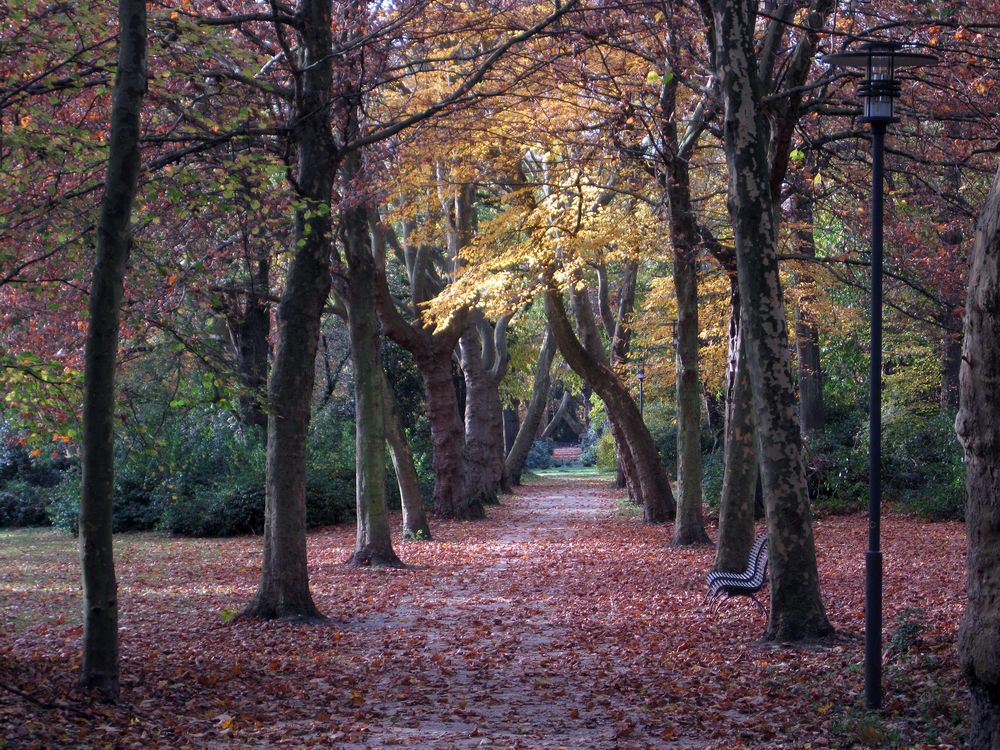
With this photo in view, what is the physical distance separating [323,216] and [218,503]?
46.9 feet

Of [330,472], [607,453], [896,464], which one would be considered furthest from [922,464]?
[607,453]

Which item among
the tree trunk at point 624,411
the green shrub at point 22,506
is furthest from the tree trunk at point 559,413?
the green shrub at point 22,506

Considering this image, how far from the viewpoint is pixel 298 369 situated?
11180 mm

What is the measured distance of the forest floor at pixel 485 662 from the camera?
695cm

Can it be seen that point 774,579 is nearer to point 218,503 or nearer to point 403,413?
point 218,503

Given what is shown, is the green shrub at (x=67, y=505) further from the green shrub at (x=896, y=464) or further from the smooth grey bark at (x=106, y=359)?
the smooth grey bark at (x=106, y=359)

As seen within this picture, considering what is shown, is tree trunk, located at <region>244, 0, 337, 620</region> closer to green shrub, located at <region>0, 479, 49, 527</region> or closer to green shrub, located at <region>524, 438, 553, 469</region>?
green shrub, located at <region>0, 479, 49, 527</region>

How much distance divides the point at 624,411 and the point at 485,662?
1349 centimetres

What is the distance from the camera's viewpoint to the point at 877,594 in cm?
748

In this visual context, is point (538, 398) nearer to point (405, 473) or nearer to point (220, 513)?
point (220, 513)

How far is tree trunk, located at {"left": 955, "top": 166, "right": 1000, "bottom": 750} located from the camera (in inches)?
212

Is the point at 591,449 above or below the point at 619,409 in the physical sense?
below

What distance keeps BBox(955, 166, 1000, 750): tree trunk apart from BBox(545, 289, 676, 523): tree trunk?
17015 mm

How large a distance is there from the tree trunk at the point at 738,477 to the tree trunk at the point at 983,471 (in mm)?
7221
